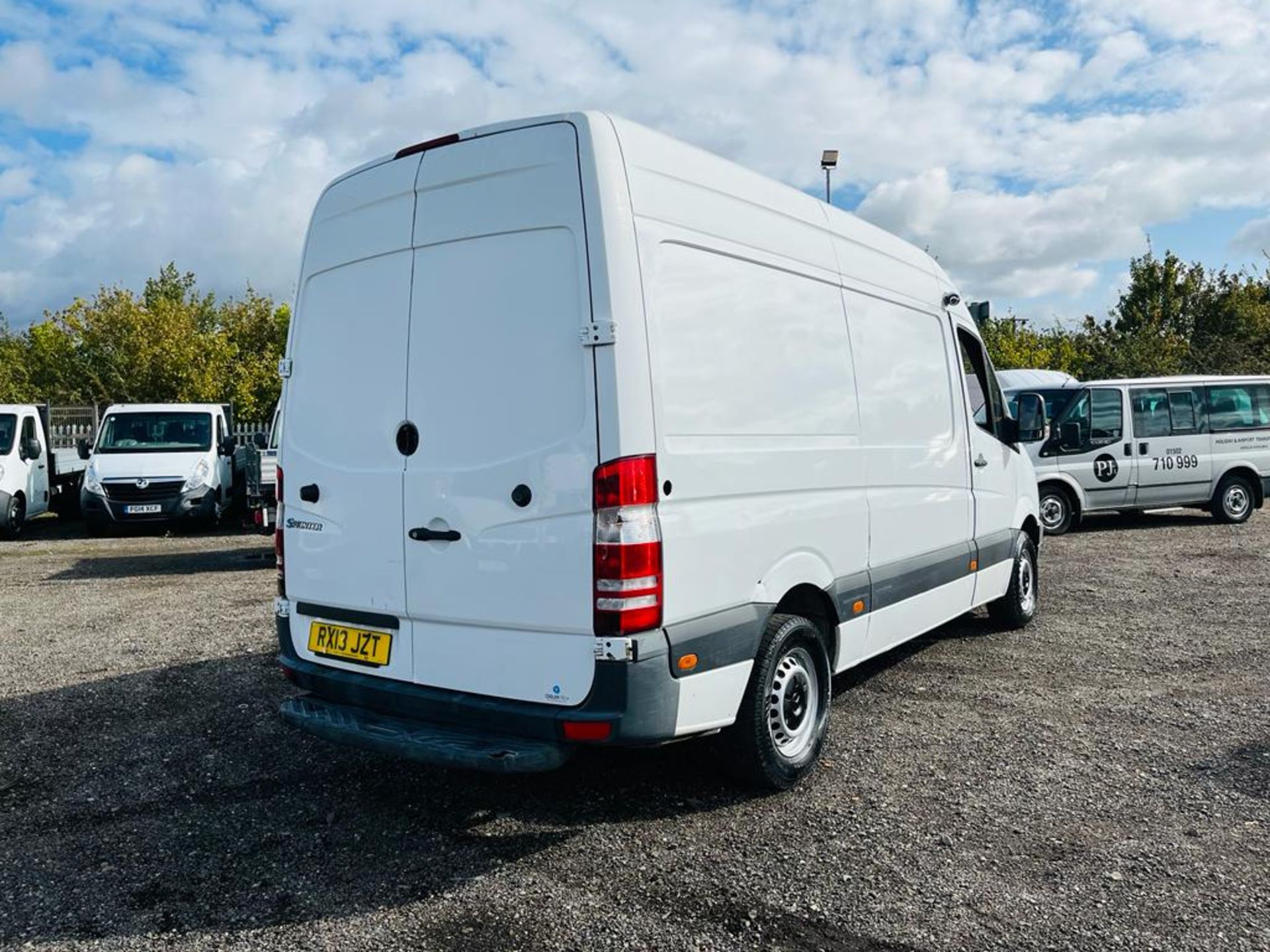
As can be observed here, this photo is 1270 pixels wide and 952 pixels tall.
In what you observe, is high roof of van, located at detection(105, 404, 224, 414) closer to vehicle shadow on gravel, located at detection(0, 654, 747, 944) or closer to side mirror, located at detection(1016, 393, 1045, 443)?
vehicle shadow on gravel, located at detection(0, 654, 747, 944)

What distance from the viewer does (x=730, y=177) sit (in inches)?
164

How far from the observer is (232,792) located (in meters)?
4.38

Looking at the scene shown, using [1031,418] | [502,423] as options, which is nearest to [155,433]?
[1031,418]

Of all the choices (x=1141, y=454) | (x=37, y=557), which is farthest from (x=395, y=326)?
(x=1141, y=454)

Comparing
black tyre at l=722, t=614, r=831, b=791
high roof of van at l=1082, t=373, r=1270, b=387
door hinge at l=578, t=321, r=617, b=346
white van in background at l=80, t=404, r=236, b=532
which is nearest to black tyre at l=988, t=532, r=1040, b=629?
black tyre at l=722, t=614, r=831, b=791

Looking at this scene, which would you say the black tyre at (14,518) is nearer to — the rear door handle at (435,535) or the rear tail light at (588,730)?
the rear door handle at (435,535)

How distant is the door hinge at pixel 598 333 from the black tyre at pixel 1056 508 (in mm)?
11118

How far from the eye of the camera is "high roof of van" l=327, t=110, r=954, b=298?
3.63m

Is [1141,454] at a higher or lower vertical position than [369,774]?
higher

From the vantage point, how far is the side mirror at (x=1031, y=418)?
21.4 ft

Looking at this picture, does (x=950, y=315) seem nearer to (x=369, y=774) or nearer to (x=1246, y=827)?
(x=1246, y=827)

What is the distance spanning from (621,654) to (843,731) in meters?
2.08

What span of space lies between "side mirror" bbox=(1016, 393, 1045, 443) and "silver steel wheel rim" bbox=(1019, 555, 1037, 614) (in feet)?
3.38

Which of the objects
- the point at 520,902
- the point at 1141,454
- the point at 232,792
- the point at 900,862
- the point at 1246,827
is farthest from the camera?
the point at 1141,454
